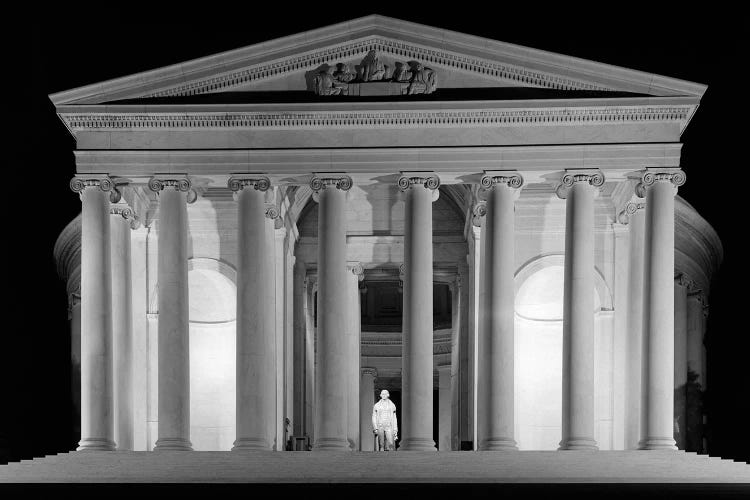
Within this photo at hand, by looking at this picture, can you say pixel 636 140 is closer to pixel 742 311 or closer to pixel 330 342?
pixel 330 342

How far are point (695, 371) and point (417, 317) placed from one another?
30.4m

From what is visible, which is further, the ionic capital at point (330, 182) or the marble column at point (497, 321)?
the ionic capital at point (330, 182)

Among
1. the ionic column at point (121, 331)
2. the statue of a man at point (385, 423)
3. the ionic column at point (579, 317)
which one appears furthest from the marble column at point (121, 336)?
the ionic column at point (579, 317)

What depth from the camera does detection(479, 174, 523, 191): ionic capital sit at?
83.9 meters

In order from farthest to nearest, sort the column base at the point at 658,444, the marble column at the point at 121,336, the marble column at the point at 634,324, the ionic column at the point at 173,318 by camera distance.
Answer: the marble column at the point at 121,336, the marble column at the point at 634,324, the ionic column at the point at 173,318, the column base at the point at 658,444

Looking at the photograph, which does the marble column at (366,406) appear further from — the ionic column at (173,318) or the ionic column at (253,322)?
the ionic column at (173,318)

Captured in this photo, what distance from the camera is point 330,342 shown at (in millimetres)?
83312

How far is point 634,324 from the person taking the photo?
86062 millimetres

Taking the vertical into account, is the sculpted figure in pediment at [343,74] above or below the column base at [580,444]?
above

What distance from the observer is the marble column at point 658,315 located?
266 ft

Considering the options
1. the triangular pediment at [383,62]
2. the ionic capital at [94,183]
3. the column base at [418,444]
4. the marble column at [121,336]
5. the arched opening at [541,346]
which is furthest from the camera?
the arched opening at [541,346]

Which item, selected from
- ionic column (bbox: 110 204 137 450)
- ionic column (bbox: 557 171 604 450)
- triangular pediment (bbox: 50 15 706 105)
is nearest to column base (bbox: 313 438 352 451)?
ionic column (bbox: 557 171 604 450)

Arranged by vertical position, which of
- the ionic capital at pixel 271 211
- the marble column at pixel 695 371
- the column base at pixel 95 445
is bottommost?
the column base at pixel 95 445

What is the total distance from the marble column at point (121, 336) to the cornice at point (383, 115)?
6177mm
